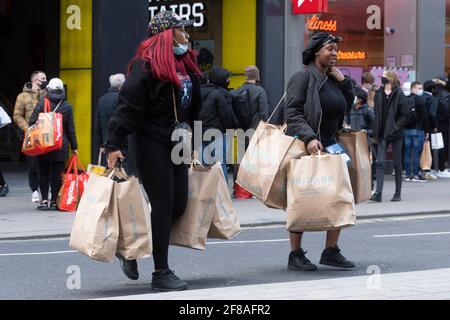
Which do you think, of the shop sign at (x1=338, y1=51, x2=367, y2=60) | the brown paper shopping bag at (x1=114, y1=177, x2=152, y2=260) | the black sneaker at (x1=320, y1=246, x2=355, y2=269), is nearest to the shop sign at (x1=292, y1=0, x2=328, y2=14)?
the shop sign at (x1=338, y1=51, x2=367, y2=60)

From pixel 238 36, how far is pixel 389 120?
5117 millimetres

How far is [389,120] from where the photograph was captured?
15.7m

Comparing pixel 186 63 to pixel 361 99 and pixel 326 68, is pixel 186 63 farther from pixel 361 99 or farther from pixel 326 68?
pixel 361 99

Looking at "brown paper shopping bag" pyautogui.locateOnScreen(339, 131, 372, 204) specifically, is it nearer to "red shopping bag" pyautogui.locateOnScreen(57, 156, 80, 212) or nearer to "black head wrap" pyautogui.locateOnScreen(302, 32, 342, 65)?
"black head wrap" pyautogui.locateOnScreen(302, 32, 342, 65)

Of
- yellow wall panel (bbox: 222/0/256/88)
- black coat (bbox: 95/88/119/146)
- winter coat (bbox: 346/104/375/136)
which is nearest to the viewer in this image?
black coat (bbox: 95/88/119/146)

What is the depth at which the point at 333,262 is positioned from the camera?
→ 8.69 metres

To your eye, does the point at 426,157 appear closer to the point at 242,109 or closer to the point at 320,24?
the point at 320,24

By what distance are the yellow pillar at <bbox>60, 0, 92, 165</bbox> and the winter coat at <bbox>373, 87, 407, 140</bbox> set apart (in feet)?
16.9

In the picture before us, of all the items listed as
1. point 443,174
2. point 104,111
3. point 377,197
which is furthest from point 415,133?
point 104,111

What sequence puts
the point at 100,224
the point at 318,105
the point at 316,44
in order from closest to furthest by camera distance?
the point at 100,224 < the point at 318,105 < the point at 316,44

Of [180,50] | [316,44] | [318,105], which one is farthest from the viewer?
[316,44]

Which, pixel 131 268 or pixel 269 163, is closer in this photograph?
pixel 131 268

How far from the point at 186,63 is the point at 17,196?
9.13 meters

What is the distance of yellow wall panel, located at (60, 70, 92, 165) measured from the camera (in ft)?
59.6
